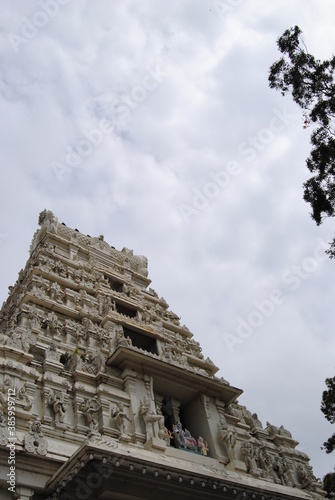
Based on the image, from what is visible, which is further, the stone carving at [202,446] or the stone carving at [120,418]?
the stone carving at [202,446]

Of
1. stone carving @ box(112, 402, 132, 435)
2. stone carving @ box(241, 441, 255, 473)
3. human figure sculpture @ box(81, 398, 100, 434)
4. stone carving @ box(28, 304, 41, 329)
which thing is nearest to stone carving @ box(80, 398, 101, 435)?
human figure sculpture @ box(81, 398, 100, 434)

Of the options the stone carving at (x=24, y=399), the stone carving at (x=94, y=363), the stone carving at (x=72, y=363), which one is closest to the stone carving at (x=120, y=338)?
the stone carving at (x=94, y=363)

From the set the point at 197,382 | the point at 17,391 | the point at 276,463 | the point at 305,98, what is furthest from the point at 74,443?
the point at 305,98

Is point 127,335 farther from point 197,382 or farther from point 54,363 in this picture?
point 54,363

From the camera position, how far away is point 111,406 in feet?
46.8

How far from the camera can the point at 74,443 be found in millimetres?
12531

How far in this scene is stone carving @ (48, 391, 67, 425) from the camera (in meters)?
12.9

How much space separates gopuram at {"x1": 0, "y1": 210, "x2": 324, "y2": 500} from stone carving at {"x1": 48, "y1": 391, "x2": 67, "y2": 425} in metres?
0.03

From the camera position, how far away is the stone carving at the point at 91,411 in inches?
525

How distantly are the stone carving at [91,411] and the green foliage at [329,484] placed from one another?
941cm

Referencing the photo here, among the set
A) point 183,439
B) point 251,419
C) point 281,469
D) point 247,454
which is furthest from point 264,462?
point 183,439

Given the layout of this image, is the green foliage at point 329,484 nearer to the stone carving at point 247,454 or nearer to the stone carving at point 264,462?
the stone carving at point 264,462

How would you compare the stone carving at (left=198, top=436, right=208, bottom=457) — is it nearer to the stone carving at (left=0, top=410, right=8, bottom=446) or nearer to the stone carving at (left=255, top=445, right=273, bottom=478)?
the stone carving at (left=255, top=445, right=273, bottom=478)

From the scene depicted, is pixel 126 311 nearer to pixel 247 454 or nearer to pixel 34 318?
Result: pixel 34 318
